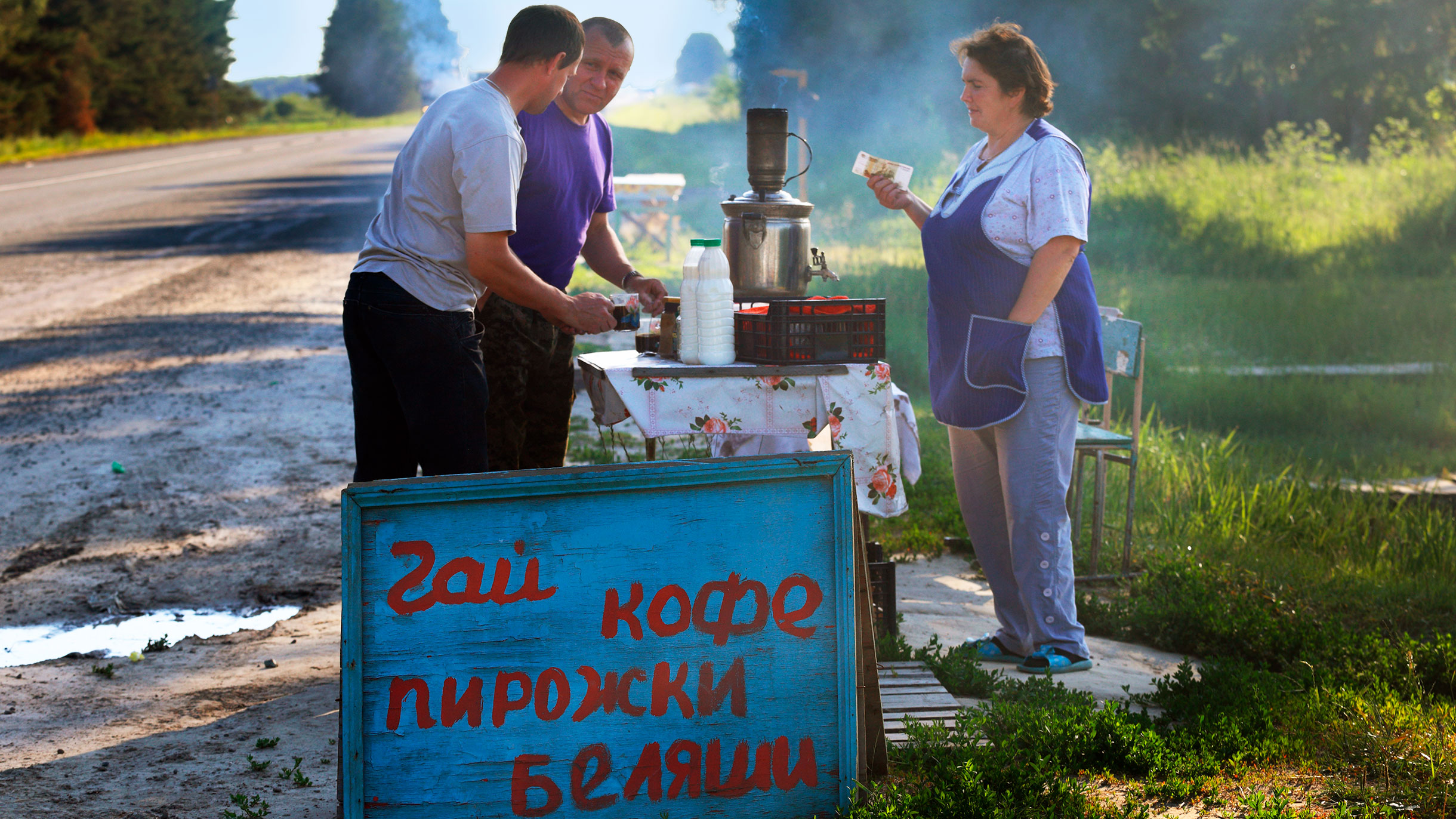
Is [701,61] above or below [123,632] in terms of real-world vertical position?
above

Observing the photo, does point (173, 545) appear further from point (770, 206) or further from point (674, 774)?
point (674, 774)

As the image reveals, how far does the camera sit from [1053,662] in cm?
399

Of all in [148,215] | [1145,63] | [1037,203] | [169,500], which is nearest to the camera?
[1037,203]

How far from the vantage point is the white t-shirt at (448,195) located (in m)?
3.02

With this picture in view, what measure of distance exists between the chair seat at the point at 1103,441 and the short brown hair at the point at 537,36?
9.83ft

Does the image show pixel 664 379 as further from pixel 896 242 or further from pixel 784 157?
pixel 896 242

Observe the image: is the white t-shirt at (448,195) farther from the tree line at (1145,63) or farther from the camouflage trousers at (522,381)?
the tree line at (1145,63)

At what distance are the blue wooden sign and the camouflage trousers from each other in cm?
151

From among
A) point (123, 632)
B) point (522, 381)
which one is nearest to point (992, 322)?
point (522, 381)

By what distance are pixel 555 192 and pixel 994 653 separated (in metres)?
2.30

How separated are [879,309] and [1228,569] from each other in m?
2.57

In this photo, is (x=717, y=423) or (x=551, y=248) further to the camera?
(x=551, y=248)

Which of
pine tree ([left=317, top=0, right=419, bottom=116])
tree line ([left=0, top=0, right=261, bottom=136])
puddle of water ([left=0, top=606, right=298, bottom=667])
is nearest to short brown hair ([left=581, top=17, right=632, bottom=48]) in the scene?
puddle of water ([left=0, top=606, right=298, bottom=667])

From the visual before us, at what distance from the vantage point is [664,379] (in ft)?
11.6
